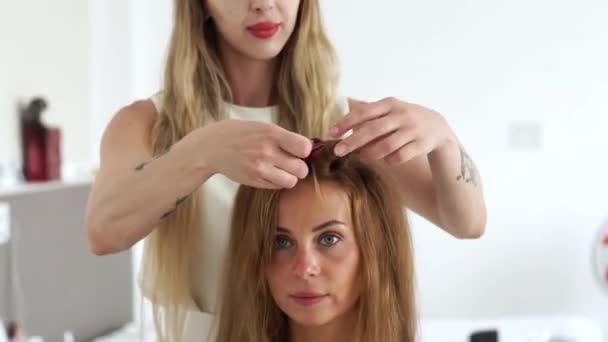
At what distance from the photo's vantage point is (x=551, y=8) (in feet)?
8.93

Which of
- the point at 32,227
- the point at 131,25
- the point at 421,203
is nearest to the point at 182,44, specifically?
the point at 421,203

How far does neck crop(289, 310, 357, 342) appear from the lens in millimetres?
963

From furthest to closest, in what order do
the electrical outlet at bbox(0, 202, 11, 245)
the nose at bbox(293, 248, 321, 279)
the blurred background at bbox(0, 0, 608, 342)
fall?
the blurred background at bbox(0, 0, 608, 342)
the electrical outlet at bbox(0, 202, 11, 245)
the nose at bbox(293, 248, 321, 279)

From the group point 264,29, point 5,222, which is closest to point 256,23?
point 264,29

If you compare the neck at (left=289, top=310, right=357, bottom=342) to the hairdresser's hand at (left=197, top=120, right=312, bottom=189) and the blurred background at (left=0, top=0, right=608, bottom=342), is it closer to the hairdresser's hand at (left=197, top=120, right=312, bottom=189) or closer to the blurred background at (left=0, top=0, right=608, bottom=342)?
the hairdresser's hand at (left=197, top=120, right=312, bottom=189)

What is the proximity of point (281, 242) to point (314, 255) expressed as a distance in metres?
0.05

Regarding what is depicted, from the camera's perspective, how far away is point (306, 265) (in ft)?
2.88

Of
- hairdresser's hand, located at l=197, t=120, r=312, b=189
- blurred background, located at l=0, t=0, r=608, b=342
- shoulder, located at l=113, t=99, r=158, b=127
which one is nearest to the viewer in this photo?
hairdresser's hand, located at l=197, t=120, r=312, b=189

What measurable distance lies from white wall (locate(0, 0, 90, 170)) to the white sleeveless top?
3.45 feet

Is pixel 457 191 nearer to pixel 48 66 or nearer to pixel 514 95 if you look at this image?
pixel 48 66

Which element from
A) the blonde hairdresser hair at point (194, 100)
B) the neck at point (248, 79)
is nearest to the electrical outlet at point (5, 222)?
the blonde hairdresser hair at point (194, 100)

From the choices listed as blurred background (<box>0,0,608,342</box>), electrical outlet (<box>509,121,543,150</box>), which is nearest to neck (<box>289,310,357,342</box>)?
blurred background (<box>0,0,608,342</box>)

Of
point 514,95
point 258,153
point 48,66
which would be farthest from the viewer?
point 514,95

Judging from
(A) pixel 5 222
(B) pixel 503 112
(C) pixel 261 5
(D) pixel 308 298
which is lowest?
(A) pixel 5 222
